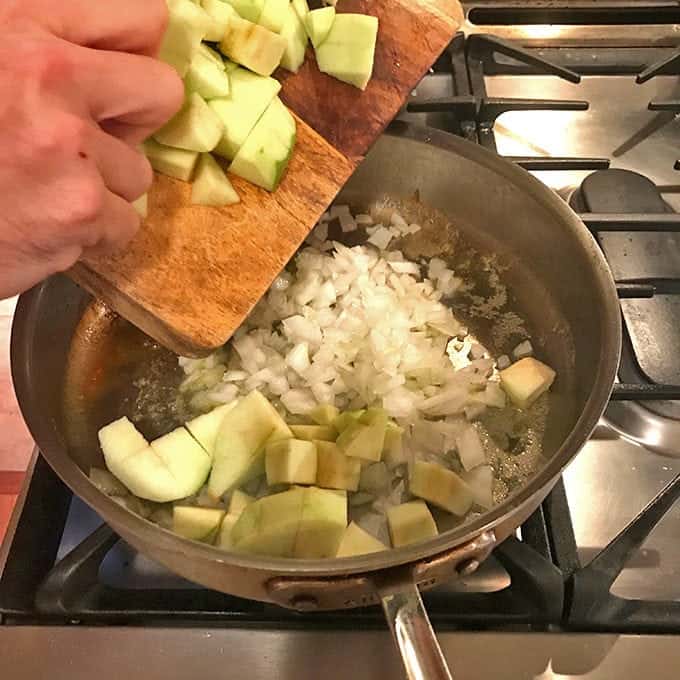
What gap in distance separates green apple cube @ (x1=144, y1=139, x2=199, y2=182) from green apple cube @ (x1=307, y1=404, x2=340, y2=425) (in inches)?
10.6

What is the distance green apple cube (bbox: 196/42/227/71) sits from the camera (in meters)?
0.80

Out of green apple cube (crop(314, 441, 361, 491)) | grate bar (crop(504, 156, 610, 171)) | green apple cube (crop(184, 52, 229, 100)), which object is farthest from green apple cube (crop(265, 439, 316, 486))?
grate bar (crop(504, 156, 610, 171))

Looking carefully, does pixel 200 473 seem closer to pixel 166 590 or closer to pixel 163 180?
pixel 166 590

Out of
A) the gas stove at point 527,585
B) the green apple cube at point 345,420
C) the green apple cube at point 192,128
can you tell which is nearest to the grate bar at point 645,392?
the gas stove at point 527,585

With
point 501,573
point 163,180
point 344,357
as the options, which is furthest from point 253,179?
point 501,573

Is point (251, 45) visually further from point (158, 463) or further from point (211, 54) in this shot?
point (158, 463)

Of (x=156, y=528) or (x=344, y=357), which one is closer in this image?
(x=156, y=528)

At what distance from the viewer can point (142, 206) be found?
0.79 meters

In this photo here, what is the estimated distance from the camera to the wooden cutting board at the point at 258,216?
80 centimetres

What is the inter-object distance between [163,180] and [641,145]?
0.62 meters

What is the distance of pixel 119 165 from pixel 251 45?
0.82 ft

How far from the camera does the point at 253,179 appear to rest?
855mm

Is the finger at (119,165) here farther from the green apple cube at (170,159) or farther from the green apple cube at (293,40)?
the green apple cube at (293,40)

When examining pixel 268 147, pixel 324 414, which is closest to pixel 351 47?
pixel 268 147
